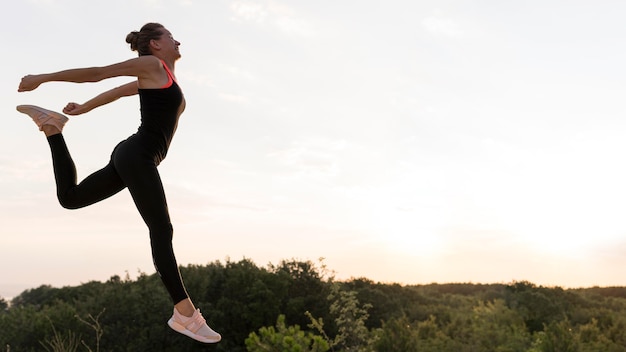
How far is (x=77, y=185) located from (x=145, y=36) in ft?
3.14

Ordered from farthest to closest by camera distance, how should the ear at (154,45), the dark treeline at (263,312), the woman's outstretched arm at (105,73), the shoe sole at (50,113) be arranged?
the dark treeline at (263,312)
the shoe sole at (50,113)
the ear at (154,45)
the woman's outstretched arm at (105,73)

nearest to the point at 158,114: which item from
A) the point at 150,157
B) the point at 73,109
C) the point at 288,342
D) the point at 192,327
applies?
the point at 150,157

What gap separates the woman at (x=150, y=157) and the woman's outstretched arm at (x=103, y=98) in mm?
278

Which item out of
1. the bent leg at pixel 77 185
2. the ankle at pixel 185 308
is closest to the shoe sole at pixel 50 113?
the bent leg at pixel 77 185

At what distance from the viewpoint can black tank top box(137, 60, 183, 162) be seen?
354 cm

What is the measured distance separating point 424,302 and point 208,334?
108ft

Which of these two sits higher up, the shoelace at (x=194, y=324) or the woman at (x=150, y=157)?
the woman at (x=150, y=157)

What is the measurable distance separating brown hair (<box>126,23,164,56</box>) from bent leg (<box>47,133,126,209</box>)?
680mm

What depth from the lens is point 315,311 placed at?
91.0ft

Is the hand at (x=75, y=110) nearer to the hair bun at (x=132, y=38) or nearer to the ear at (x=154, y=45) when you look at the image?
the hair bun at (x=132, y=38)

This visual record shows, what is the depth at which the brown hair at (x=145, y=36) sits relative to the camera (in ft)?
12.1

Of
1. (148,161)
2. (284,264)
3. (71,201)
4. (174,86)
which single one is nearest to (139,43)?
(174,86)

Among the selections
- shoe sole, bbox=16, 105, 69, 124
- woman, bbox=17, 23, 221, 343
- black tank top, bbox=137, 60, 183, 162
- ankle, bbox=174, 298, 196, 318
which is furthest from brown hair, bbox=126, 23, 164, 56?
ankle, bbox=174, 298, 196, 318

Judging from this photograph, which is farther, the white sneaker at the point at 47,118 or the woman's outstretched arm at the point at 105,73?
the white sneaker at the point at 47,118
